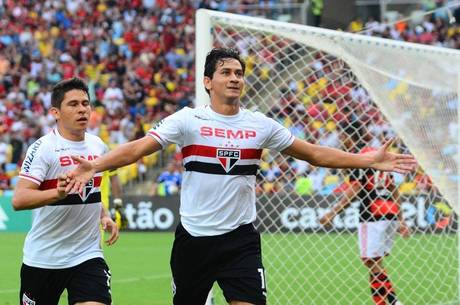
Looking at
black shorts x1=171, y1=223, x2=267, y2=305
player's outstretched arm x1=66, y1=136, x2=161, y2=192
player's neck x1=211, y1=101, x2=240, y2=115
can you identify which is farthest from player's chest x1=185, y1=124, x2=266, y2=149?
black shorts x1=171, y1=223, x2=267, y2=305

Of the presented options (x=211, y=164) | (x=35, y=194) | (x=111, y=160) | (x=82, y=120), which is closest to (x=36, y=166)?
(x=35, y=194)

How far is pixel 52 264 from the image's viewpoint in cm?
685

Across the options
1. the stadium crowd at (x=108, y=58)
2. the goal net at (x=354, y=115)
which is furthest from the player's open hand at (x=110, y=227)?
the stadium crowd at (x=108, y=58)

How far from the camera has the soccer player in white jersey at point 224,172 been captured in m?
6.55

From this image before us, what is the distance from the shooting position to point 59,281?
6875 millimetres

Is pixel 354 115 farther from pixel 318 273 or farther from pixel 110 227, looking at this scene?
pixel 110 227

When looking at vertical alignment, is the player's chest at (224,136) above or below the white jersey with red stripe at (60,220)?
above

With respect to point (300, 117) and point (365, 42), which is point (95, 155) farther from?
point (300, 117)

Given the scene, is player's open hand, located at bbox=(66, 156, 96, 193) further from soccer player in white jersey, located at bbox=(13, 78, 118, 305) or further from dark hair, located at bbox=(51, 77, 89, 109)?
dark hair, located at bbox=(51, 77, 89, 109)

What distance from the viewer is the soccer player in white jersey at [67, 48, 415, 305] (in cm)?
655

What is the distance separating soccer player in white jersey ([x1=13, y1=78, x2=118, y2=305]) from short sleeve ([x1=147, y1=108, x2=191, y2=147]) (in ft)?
2.27

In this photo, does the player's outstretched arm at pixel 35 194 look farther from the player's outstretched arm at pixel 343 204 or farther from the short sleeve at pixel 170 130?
the player's outstretched arm at pixel 343 204

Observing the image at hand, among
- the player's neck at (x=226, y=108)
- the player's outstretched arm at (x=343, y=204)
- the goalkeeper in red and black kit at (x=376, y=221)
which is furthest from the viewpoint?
the goalkeeper in red and black kit at (x=376, y=221)

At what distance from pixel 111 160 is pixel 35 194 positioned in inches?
24.0
